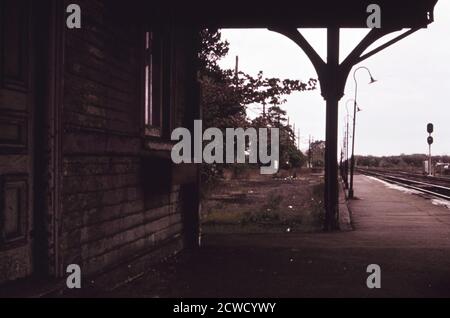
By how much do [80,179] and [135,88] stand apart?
1.81 metres

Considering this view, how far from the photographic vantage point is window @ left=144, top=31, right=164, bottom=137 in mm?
7845

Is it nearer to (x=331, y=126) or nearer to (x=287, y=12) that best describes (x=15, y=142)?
(x=287, y=12)

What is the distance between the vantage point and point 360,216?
16453 mm

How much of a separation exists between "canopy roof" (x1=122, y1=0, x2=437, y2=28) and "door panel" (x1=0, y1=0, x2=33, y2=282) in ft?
7.69

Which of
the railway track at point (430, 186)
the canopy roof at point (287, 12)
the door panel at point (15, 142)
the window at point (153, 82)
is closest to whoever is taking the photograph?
the door panel at point (15, 142)

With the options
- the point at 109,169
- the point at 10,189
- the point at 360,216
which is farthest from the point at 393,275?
the point at 360,216

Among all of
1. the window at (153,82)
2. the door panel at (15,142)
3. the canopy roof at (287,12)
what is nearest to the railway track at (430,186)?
the canopy roof at (287,12)

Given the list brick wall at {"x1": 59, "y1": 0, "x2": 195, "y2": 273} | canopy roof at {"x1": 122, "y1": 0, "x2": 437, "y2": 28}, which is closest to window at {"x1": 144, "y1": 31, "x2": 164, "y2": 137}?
canopy roof at {"x1": 122, "y1": 0, "x2": 437, "y2": 28}

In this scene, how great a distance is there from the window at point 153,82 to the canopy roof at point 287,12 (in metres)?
0.47

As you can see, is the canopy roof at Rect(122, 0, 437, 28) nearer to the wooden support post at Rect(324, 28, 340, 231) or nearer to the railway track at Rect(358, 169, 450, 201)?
the wooden support post at Rect(324, 28, 340, 231)

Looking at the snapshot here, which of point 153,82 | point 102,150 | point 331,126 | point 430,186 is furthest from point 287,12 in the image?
point 430,186

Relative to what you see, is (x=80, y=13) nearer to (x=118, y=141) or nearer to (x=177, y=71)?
(x=118, y=141)

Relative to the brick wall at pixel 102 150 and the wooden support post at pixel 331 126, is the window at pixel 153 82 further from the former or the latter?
the wooden support post at pixel 331 126

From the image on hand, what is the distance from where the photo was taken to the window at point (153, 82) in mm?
7845
